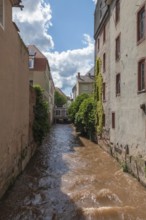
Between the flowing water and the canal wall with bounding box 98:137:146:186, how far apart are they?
39 centimetres

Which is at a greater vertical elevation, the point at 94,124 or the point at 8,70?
the point at 8,70

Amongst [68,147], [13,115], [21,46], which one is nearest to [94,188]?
[13,115]

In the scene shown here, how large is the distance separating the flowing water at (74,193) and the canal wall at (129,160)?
1.28 ft

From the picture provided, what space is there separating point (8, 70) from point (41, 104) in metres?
11.3

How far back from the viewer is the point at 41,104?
79.2 feet

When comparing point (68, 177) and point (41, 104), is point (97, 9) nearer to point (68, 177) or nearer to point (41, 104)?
point (41, 104)

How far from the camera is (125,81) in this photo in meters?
19.5

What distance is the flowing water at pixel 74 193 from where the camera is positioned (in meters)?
11.0

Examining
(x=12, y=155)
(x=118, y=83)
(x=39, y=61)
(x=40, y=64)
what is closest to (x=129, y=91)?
(x=118, y=83)

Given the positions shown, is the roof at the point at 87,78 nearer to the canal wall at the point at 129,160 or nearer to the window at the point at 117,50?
the canal wall at the point at 129,160

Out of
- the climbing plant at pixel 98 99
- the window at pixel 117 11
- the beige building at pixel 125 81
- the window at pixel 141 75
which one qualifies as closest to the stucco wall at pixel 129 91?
the beige building at pixel 125 81

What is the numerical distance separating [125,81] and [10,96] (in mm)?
8632

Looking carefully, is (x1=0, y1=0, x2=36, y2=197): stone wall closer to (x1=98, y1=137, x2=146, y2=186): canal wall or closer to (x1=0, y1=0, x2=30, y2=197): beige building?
(x1=0, y1=0, x2=30, y2=197): beige building

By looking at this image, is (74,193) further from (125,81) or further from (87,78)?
(87,78)
